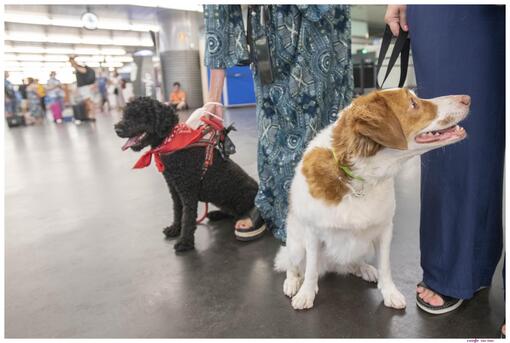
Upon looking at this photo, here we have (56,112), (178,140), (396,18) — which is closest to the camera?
(396,18)

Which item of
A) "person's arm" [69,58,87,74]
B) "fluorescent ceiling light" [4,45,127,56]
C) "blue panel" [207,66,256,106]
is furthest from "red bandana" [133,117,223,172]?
"fluorescent ceiling light" [4,45,127,56]

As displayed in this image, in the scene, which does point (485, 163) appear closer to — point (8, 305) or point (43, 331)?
point (43, 331)

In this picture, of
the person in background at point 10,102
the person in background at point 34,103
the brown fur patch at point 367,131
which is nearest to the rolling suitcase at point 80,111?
the person in background at point 34,103

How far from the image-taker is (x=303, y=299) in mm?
1604

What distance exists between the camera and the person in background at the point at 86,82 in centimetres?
1057

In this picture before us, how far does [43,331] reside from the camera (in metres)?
1.54

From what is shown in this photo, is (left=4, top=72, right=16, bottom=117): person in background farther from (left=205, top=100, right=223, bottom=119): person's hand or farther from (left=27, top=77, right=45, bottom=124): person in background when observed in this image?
(left=205, top=100, right=223, bottom=119): person's hand

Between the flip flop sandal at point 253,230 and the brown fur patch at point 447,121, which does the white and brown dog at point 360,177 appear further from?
the flip flop sandal at point 253,230

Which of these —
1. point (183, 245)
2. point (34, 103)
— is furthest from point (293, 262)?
point (34, 103)

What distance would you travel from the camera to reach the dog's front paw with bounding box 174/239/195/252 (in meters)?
2.23

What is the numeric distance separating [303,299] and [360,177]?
23.6 inches

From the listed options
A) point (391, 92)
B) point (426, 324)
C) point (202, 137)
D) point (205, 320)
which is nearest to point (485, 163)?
point (391, 92)

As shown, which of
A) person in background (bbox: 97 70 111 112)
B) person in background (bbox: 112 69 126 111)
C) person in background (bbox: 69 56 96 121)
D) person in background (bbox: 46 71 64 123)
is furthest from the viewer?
person in background (bbox: 112 69 126 111)

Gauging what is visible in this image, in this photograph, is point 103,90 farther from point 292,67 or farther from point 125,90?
point 292,67
